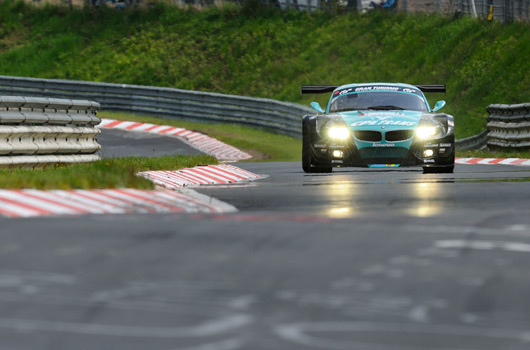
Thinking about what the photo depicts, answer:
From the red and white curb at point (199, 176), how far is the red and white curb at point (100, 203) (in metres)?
2.90

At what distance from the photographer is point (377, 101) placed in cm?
1606

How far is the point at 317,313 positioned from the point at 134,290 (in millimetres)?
864

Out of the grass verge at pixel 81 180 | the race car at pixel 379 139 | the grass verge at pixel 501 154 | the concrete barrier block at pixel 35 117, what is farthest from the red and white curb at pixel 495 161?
the grass verge at pixel 81 180

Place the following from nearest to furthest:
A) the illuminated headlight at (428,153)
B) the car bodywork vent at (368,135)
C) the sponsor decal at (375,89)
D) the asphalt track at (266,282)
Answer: the asphalt track at (266,282)
the car bodywork vent at (368,135)
the illuminated headlight at (428,153)
the sponsor decal at (375,89)

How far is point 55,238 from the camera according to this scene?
20.7ft

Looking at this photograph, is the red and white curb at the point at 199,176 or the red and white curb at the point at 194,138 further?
the red and white curb at the point at 194,138

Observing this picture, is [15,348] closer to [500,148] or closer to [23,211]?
[23,211]

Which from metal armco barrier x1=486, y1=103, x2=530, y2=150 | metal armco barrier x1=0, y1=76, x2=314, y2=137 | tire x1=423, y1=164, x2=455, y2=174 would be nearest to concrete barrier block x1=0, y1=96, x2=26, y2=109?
tire x1=423, y1=164, x2=455, y2=174

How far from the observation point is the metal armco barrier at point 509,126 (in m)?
21.9

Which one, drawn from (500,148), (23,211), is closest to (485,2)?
(500,148)

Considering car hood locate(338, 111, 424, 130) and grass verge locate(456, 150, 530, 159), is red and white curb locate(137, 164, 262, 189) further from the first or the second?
grass verge locate(456, 150, 530, 159)

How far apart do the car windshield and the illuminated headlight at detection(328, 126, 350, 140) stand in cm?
94

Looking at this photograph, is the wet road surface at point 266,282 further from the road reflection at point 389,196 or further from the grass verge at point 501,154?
the grass verge at point 501,154

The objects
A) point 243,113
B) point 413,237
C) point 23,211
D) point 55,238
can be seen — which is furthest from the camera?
point 243,113
